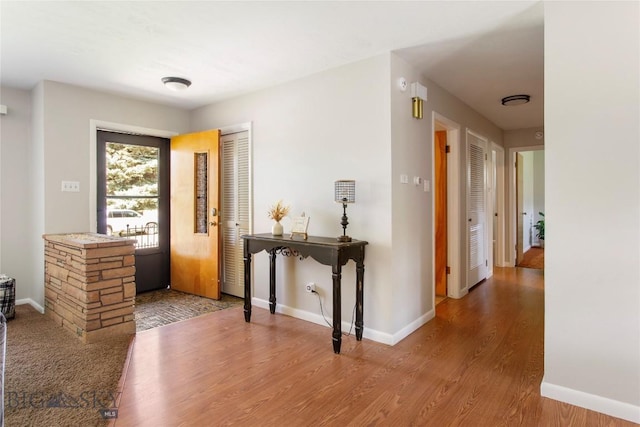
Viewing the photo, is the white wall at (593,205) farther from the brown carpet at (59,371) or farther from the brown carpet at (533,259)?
the brown carpet at (533,259)

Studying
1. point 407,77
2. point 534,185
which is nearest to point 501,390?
point 407,77

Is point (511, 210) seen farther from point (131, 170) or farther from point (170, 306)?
point (131, 170)

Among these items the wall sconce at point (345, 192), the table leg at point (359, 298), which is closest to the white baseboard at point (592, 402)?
the table leg at point (359, 298)

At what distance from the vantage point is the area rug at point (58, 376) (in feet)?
6.25

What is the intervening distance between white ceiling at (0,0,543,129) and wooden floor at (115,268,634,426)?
236 centimetres

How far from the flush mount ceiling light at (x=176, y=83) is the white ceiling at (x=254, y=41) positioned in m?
0.09

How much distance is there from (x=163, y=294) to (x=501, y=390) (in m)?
3.79

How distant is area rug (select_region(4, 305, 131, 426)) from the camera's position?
6.25 feet

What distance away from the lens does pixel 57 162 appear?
141 inches

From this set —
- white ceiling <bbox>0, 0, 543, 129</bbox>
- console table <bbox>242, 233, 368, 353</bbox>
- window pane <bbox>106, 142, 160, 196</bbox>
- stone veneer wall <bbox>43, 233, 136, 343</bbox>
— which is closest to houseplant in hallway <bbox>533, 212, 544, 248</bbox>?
white ceiling <bbox>0, 0, 543, 129</bbox>

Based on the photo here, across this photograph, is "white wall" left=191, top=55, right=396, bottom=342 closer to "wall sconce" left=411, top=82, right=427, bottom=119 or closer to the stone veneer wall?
"wall sconce" left=411, top=82, right=427, bottom=119

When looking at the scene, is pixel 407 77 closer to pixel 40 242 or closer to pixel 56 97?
pixel 56 97

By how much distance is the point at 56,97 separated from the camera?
3.59 meters

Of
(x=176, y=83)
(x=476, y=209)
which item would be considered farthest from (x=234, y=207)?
(x=476, y=209)
